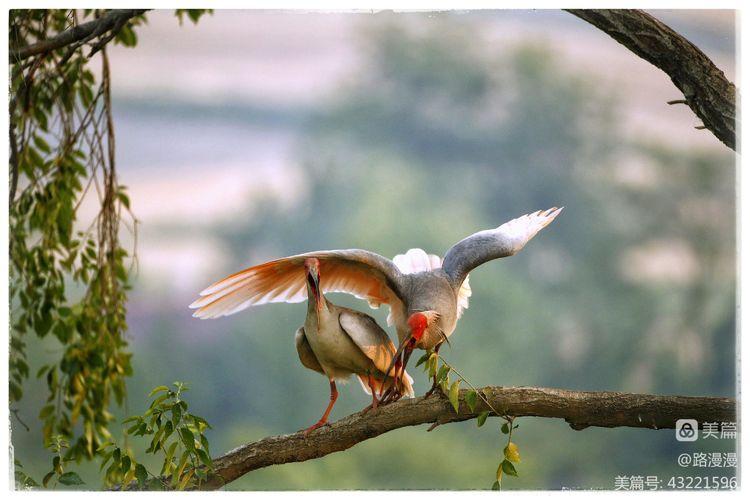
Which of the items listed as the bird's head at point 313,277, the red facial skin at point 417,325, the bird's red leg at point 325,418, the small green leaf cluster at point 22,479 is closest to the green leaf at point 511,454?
the red facial skin at point 417,325

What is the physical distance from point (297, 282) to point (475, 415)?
0.55 meters

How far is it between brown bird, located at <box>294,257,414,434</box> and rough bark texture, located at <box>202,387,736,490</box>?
0.05 m

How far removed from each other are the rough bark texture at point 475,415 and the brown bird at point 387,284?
5.1 inches

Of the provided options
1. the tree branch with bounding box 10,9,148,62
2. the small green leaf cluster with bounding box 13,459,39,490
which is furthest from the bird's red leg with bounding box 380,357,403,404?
the tree branch with bounding box 10,9,148,62

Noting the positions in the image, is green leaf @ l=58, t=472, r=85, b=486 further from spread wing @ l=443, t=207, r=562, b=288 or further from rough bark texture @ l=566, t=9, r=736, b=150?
rough bark texture @ l=566, t=9, r=736, b=150

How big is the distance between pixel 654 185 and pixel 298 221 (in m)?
2.29

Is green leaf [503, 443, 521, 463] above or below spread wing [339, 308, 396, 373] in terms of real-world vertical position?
below

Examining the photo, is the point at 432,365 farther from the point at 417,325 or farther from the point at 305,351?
the point at 305,351

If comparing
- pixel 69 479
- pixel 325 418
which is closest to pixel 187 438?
pixel 69 479

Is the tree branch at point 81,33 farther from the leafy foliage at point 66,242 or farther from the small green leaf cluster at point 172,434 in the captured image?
the small green leaf cluster at point 172,434

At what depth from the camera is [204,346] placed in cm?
472

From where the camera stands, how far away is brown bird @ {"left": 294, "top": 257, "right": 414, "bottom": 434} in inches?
72.1
